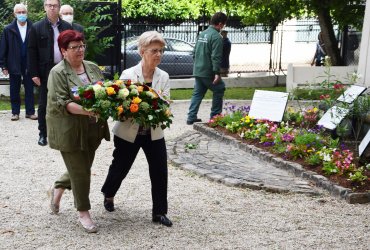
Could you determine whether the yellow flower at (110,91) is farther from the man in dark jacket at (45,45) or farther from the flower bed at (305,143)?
the man in dark jacket at (45,45)

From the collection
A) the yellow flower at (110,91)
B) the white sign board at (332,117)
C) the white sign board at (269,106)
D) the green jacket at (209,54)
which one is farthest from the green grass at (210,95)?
the yellow flower at (110,91)

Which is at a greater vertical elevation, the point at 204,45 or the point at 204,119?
the point at 204,45

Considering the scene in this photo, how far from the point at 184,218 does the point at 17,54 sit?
258 inches

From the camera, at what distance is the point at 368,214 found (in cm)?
695

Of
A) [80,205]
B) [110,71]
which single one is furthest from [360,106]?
[110,71]

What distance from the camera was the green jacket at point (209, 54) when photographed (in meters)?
11.4

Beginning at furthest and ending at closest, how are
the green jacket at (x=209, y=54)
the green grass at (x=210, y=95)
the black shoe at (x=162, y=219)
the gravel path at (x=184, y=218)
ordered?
1. the green grass at (x=210, y=95)
2. the green jacket at (x=209, y=54)
3. the black shoe at (x=162, y=219)
4. the gravel path at (x=184, y=218)

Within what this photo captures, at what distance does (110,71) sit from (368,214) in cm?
1048

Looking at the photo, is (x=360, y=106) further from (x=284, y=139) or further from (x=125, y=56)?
(x=125, y=56)

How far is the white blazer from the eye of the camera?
20.1 ft

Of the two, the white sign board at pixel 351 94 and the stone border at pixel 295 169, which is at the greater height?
the white sign board at pixel 351 94

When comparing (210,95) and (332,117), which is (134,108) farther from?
(210,95)

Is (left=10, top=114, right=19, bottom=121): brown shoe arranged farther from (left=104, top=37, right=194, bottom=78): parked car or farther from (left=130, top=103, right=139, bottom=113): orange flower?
(left=130, top=103, right=139, bottom=113): orange flower

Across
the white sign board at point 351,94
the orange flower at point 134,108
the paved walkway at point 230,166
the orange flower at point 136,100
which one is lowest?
the paved walkway at point 230,166
